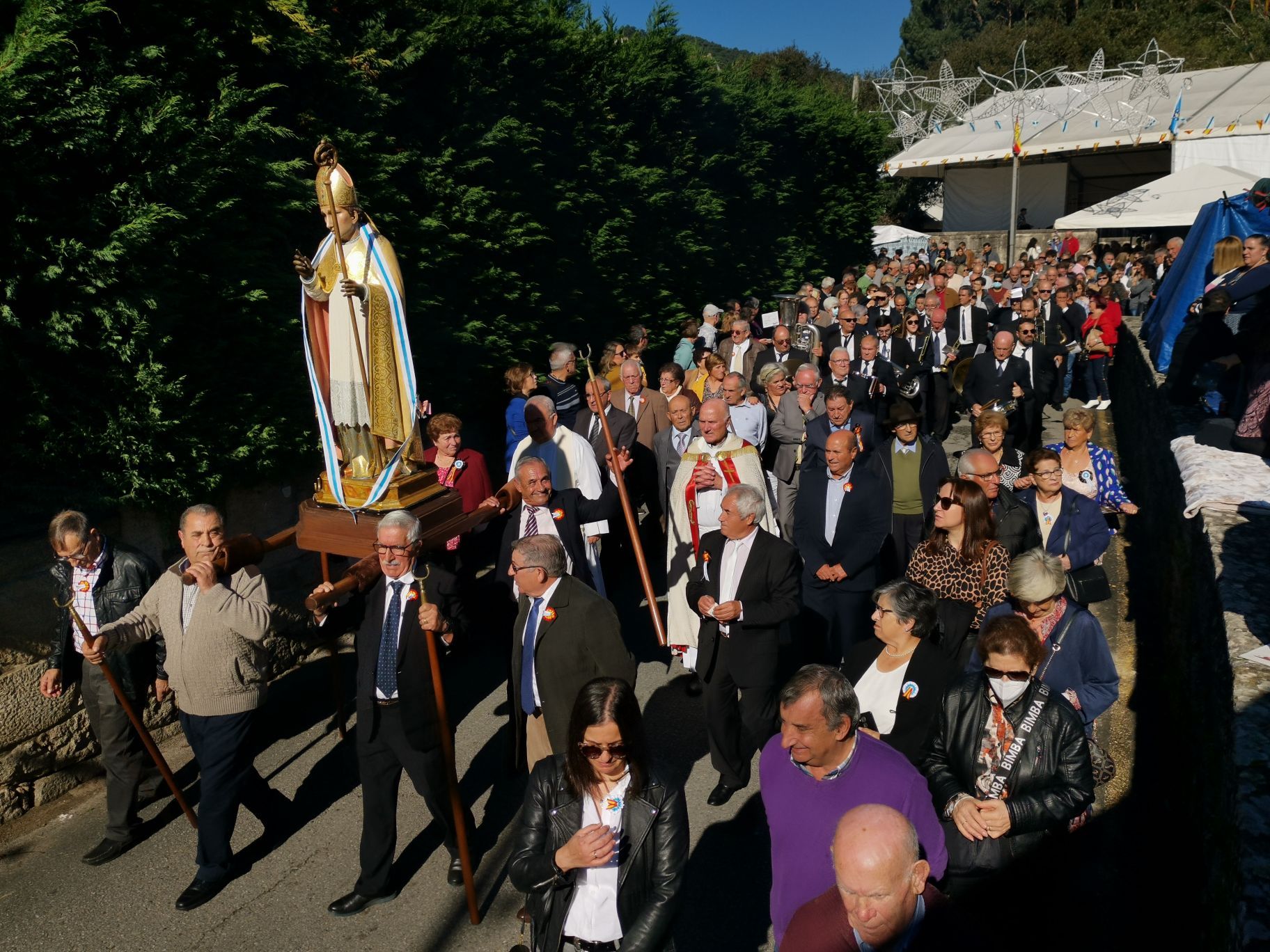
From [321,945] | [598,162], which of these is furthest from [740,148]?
[321,945]

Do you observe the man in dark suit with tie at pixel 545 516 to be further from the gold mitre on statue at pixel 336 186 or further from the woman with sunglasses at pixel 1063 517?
the woman with sunglasses at pixel 1063 517

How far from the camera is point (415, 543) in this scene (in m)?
4.75

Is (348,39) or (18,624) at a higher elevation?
(348,39)

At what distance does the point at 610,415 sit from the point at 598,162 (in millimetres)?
4637

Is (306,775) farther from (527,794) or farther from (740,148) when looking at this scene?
(740,148)

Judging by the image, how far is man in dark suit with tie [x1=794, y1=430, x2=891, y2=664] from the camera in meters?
6.17

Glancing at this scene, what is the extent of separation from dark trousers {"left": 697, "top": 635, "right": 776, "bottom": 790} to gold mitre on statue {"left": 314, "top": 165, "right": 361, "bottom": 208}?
2.99m

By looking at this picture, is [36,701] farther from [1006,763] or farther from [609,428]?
[1006,763]

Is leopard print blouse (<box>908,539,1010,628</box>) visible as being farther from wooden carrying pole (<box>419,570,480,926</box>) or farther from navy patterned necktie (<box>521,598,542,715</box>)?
wooden carrying pole (<box>419,570,480,926</box>)

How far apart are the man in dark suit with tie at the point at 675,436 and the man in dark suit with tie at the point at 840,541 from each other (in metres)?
1.66

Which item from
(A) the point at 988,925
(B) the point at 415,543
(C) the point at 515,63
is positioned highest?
(C) the point at 515,63

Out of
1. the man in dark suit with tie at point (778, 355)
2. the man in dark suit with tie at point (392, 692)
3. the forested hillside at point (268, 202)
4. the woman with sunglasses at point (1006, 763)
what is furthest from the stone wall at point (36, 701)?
the man in dark suit with tie at point (778, 355)

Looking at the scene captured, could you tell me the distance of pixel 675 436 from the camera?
813cm

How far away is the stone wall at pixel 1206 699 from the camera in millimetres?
2936
